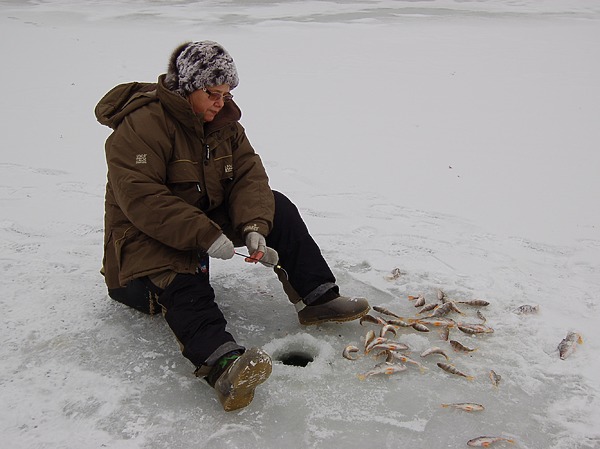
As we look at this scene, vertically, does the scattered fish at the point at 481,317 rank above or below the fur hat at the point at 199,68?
below

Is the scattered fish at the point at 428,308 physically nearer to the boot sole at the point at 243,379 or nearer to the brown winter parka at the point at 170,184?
the brown winter parka at the point at 170,184

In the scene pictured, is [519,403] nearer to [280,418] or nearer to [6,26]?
[280,418]

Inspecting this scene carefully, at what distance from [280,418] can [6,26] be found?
48.2 feet

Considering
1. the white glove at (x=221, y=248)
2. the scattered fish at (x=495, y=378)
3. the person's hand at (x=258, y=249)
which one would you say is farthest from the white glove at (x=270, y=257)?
the scattered fish at (x=495, y=378)

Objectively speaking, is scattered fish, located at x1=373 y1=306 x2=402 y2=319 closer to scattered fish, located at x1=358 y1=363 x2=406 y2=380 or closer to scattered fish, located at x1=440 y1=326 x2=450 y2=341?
scattered fish, located at x1=440 y1=326 x2=450 y2=341

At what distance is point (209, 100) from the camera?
3303 millimetres

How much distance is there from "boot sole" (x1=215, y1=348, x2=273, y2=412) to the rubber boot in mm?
808

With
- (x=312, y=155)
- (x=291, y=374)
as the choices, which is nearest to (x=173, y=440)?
(x=291, y=374)

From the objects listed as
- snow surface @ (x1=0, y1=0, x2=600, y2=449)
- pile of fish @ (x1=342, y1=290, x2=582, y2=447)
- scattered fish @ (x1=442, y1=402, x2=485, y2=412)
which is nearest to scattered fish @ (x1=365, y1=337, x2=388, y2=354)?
pile of fish @ (x1=342, y1=290, x2=582, y2=447)

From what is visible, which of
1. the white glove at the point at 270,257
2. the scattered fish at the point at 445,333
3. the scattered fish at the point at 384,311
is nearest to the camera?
the white glove at the point at 270,257

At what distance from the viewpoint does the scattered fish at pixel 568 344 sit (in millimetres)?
3395

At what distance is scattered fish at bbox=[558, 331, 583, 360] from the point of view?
3395mm

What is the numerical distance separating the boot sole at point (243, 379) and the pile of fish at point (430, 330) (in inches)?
24.5

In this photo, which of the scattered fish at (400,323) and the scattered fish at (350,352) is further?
the scattered fish at (400,323)
